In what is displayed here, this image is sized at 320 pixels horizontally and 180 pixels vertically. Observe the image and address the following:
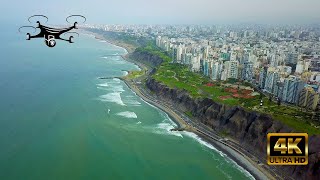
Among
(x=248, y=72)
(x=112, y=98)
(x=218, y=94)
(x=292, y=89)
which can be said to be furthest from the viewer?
(x=248, y=72)

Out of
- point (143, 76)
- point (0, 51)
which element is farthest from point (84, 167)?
point (0, 51)

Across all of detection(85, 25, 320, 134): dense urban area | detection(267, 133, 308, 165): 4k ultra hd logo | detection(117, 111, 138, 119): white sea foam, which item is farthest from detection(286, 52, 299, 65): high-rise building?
detection(267, 133, 308, 165): 4k ultra hd logo

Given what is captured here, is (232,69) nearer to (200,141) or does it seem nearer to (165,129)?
(165,129)

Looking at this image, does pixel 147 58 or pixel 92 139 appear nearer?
pixel 92 139

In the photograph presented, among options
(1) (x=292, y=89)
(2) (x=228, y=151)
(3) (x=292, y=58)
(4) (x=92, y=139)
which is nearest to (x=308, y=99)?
(1) (x=292, y=89)

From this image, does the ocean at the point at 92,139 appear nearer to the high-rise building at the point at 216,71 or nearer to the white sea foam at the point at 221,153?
the white sea foam at the point at 221,153

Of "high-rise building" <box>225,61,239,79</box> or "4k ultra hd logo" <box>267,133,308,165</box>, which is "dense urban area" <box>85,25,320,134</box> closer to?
"high-rise building" <box>225,61,239,79</box>

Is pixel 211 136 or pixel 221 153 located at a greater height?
pixel 211 136
